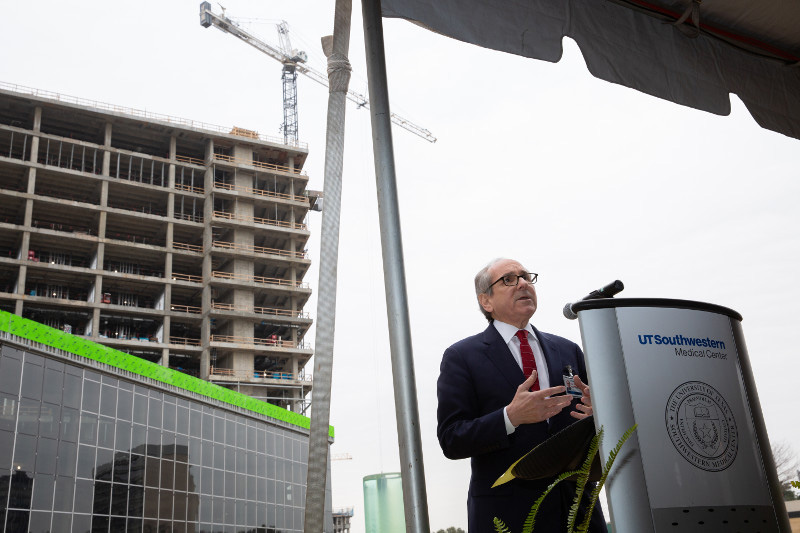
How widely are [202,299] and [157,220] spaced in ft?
17.4

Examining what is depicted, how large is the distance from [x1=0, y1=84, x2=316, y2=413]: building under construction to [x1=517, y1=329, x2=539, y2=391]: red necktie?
39730 mm

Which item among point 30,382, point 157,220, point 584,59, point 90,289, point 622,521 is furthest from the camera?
point 157,220

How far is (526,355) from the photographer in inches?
67.4

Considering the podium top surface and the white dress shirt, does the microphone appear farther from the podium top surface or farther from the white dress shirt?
the white dress shirt

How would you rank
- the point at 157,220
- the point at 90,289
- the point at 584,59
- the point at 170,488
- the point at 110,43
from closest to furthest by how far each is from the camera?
the point at 584,59
the point at 170,488
the point at 90,289
the point at 157,220
the point at 110,43

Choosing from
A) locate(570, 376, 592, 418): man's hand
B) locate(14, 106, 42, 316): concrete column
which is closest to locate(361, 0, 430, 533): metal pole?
locate(570, 376, 592, 418): man's hand

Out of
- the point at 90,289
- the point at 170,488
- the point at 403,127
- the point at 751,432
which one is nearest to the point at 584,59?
the point at 751,432

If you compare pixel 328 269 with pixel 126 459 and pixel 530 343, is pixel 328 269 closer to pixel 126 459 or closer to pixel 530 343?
pixel 530 343

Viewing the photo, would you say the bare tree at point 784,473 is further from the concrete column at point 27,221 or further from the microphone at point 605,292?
the concrete column at point 27,221

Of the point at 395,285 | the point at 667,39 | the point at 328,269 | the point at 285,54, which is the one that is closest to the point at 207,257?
the point at 285,54

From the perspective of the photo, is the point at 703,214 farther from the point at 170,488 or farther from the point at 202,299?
the point at 202,299

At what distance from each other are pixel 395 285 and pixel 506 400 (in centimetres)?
42

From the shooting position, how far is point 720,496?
3.02 ft

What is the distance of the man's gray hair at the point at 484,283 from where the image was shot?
6.02 feet
